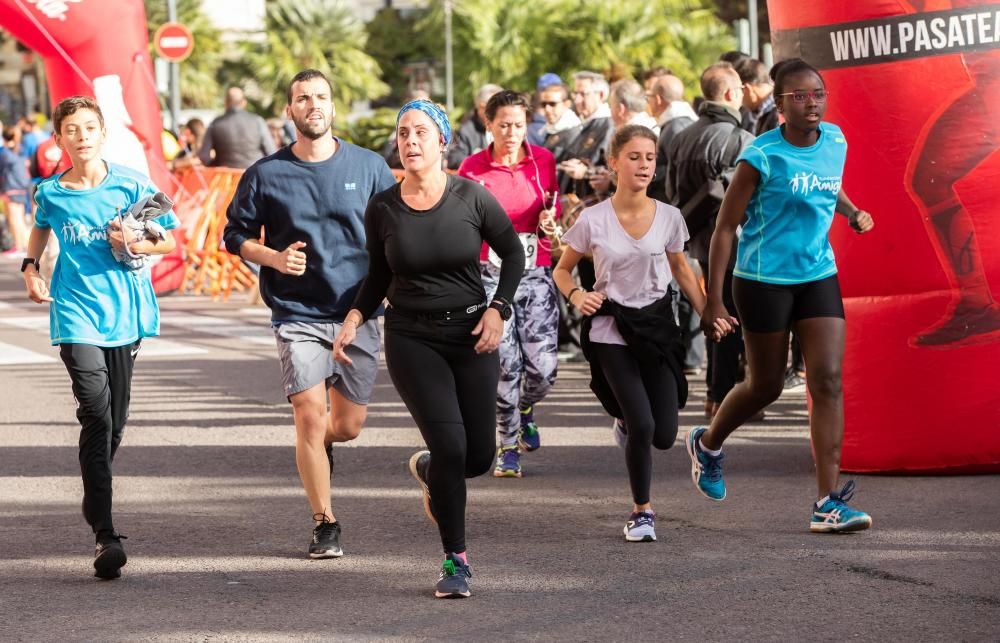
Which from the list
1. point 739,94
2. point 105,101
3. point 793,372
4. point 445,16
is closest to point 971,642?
point 739,94

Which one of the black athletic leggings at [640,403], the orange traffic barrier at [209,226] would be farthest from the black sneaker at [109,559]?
the orange traffic barrier at [209,226]

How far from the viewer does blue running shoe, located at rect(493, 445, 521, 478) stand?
346 inches

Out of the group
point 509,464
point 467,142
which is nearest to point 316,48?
point 467,142

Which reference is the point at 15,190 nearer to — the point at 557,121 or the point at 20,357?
the point at 20,357

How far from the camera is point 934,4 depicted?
26.6 ft

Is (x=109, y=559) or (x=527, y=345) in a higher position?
(x=527, y=345)

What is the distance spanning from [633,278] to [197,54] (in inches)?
2504

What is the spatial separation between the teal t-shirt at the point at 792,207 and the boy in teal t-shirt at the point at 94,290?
2.33m

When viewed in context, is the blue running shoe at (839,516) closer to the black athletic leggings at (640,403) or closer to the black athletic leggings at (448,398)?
the black athletic leggings at (640,403)

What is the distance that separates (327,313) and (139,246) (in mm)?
747

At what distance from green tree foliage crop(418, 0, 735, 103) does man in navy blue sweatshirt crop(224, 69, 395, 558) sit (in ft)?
151

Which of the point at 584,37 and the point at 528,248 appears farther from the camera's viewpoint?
the point at 584,37

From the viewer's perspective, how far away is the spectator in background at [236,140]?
21219mm

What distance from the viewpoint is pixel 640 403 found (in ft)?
23.8
